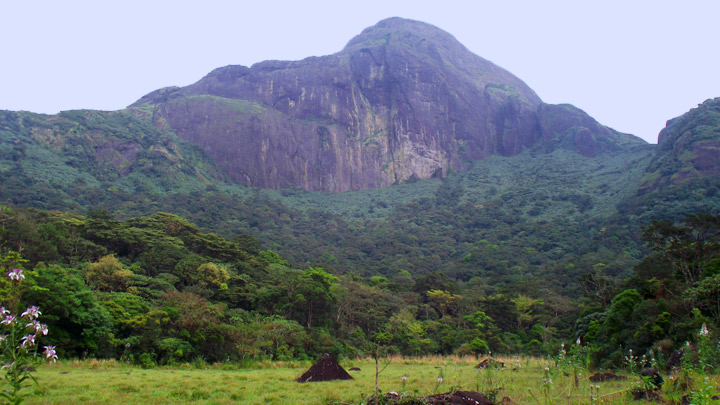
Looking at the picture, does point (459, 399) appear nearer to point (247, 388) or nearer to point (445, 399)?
point (445, 399)

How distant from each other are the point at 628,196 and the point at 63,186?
90.9 meters

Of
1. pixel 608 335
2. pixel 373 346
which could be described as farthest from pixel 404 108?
pixel 608 335

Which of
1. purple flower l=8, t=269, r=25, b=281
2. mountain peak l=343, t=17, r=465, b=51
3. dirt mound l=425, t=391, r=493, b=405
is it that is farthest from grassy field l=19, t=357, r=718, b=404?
mountain peak l=343, t=17, r=465, b=51

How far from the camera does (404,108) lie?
127 meters

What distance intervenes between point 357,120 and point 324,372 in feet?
382

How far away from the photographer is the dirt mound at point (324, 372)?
13.5m

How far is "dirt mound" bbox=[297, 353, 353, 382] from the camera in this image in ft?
44.1

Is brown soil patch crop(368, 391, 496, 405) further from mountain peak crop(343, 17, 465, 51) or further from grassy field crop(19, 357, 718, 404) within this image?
mountain peak crop(343, 17, 465, 51)

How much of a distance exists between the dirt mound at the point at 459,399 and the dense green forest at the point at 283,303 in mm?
4412

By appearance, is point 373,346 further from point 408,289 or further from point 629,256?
point 629,256

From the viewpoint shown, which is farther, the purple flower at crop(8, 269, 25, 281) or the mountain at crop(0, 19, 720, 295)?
the mountain at crop(0, 19, 720, 295)

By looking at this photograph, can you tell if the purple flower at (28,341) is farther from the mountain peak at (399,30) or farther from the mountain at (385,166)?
the mountain peak at (399,30)

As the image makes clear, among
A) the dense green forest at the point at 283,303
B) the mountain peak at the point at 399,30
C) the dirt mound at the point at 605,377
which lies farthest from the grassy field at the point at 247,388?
the mountain peak at the point at 399,30

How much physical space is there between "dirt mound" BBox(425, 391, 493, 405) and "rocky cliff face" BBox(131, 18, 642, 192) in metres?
102
